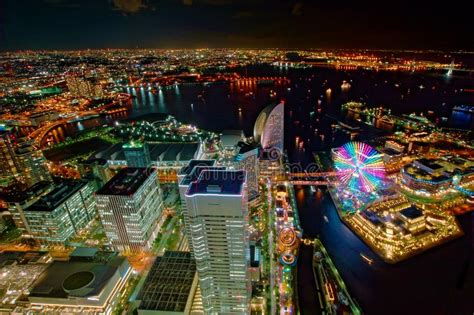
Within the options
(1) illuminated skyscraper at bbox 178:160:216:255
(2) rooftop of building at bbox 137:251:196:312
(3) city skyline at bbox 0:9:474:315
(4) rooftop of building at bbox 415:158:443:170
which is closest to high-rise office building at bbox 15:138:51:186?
(3) city skyline at bbox 0:9:474:315

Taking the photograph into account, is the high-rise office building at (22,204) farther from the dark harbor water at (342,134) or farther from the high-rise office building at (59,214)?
the dark harbor water at (342,134)

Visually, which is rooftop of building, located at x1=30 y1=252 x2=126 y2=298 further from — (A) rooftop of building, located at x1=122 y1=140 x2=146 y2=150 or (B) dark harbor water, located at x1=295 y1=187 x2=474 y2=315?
(B) dark harbor water, located at x1=295 y1=187 x2=474 y2=315

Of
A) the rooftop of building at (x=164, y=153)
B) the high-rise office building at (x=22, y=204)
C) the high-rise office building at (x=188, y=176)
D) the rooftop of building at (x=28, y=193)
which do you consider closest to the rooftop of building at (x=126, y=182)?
the high-rise office building at (x=188, y=176)

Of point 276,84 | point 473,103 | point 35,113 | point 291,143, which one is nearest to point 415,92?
point 473,103

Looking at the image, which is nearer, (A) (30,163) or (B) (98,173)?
(B) (98,173)

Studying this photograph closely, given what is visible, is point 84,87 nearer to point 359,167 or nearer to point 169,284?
point 169,284

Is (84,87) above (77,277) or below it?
above

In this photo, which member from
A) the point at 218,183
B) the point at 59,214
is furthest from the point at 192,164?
the point at 59,214

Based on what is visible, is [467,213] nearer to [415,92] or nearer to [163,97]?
[415,92]
